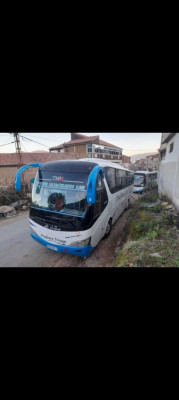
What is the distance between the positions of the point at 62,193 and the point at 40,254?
193 centimetres

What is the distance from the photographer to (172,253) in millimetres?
3014

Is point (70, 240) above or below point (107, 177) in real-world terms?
below

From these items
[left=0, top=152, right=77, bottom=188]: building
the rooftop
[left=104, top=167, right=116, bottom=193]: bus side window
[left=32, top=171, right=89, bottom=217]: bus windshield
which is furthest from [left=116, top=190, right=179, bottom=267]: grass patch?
the rooftop

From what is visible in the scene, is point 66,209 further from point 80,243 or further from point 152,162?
point 152,162

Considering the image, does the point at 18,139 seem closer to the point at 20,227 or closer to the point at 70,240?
the point at 20,227

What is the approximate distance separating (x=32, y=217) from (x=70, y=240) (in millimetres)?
1210

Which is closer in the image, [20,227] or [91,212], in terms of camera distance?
[91,212]

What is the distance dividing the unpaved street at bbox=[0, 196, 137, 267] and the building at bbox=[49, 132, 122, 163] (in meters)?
16.4

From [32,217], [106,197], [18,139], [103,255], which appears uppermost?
[18,139]

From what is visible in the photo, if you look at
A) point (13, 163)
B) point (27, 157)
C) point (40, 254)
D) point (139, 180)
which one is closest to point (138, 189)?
point (139, 180)

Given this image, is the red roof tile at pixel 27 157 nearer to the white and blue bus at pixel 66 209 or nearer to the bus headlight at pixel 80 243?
the white and blue bus at pixel 66 209

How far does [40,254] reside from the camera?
4.14 m

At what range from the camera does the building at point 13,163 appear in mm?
12109
